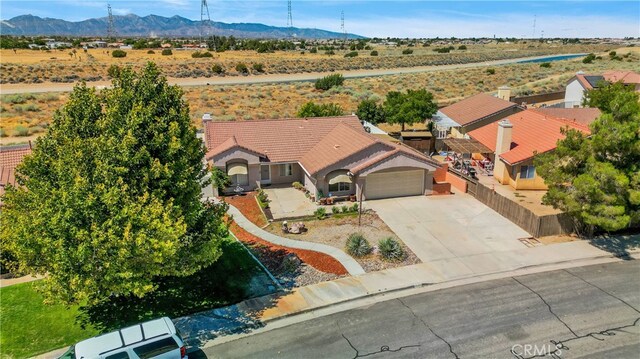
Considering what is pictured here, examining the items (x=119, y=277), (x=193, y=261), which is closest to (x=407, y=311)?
(x=193, y=261)

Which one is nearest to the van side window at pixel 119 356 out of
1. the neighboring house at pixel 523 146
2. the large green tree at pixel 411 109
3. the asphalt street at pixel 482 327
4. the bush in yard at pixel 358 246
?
the asphalt street at pixel 482 327

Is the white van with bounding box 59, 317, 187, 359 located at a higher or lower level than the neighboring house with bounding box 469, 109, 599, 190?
lower

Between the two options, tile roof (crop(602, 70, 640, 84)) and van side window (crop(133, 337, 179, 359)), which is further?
tile roof (crop(602, 70, 640, 84))

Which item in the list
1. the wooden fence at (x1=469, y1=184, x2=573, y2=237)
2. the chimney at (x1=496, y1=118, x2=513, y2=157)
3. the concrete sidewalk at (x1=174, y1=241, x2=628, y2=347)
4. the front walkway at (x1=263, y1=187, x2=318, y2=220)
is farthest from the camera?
the chimney at (x1=496, y1=118, x2=513, y2=157)

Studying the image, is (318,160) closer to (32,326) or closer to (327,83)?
(32,326)

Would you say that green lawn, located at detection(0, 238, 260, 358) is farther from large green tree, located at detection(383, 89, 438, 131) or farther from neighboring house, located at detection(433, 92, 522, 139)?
neighboring house, located at detection(433, 92, 522, 139)

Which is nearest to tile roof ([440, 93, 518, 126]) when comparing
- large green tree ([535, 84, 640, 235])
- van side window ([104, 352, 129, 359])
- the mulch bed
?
large green tree ([535, 84, 640, 235])
